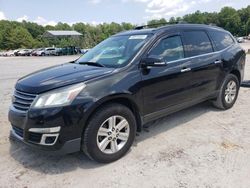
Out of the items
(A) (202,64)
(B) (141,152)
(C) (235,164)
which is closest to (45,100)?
(B) (141,152)

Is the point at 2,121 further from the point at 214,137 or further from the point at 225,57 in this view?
the point at 225,57

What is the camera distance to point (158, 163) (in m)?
3.73

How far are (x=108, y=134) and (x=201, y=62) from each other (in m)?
2.32

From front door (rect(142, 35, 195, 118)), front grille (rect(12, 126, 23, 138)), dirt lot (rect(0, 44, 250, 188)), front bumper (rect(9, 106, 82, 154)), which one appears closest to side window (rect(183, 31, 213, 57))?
front door (rect(142, 35, 195, 118))

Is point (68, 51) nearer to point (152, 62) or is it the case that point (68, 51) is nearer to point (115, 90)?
point (152, 62)

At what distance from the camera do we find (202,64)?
506 centimetres

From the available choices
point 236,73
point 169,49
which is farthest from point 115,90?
point 236,73

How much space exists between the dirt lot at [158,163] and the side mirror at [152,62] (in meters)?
1.22

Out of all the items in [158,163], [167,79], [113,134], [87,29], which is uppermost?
[87,29]

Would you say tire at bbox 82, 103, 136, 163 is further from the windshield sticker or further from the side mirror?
the windshield sticker

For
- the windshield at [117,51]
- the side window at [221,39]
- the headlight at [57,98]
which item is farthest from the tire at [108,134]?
the side window at [221,39]

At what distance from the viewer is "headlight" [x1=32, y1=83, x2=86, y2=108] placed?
3379 mm

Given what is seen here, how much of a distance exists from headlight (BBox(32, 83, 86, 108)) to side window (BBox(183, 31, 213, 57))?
2.31 meters

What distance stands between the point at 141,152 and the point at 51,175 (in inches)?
50.8
